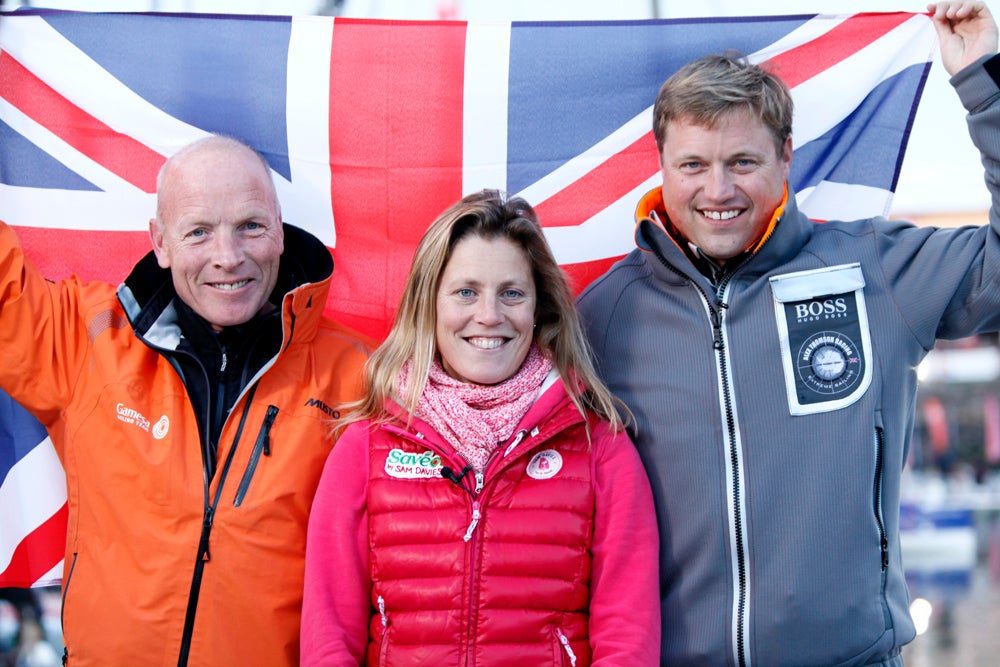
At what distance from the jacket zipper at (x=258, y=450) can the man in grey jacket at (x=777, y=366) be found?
972 millimetres

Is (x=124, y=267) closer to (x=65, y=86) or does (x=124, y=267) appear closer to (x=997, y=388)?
(x=65, y=86)

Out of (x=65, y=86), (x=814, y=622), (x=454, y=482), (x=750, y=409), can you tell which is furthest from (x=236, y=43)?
(x=814, y=622)

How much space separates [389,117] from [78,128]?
1111 mm

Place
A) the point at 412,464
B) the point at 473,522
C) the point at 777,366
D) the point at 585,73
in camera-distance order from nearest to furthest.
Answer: the point at 473,522, the point at 412,464, the point at 777,366, the point at 585,73

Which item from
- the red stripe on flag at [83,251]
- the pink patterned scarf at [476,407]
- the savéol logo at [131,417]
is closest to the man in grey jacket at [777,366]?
the pink patterned scarf at [476,407]

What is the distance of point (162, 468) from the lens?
2781 mm

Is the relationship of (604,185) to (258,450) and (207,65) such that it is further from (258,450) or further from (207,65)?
(258,450)

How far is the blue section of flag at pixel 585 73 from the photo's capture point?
12.1ft

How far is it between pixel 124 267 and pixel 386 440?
153 centimetres

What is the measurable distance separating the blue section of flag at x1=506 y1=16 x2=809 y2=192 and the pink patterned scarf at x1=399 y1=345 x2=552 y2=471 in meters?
1.23

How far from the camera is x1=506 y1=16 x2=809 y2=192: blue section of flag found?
3.70 m

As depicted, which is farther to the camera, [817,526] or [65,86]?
[65,86]

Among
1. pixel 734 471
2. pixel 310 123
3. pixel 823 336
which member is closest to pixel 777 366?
pixel 823 336

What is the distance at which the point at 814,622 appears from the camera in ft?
8.50
